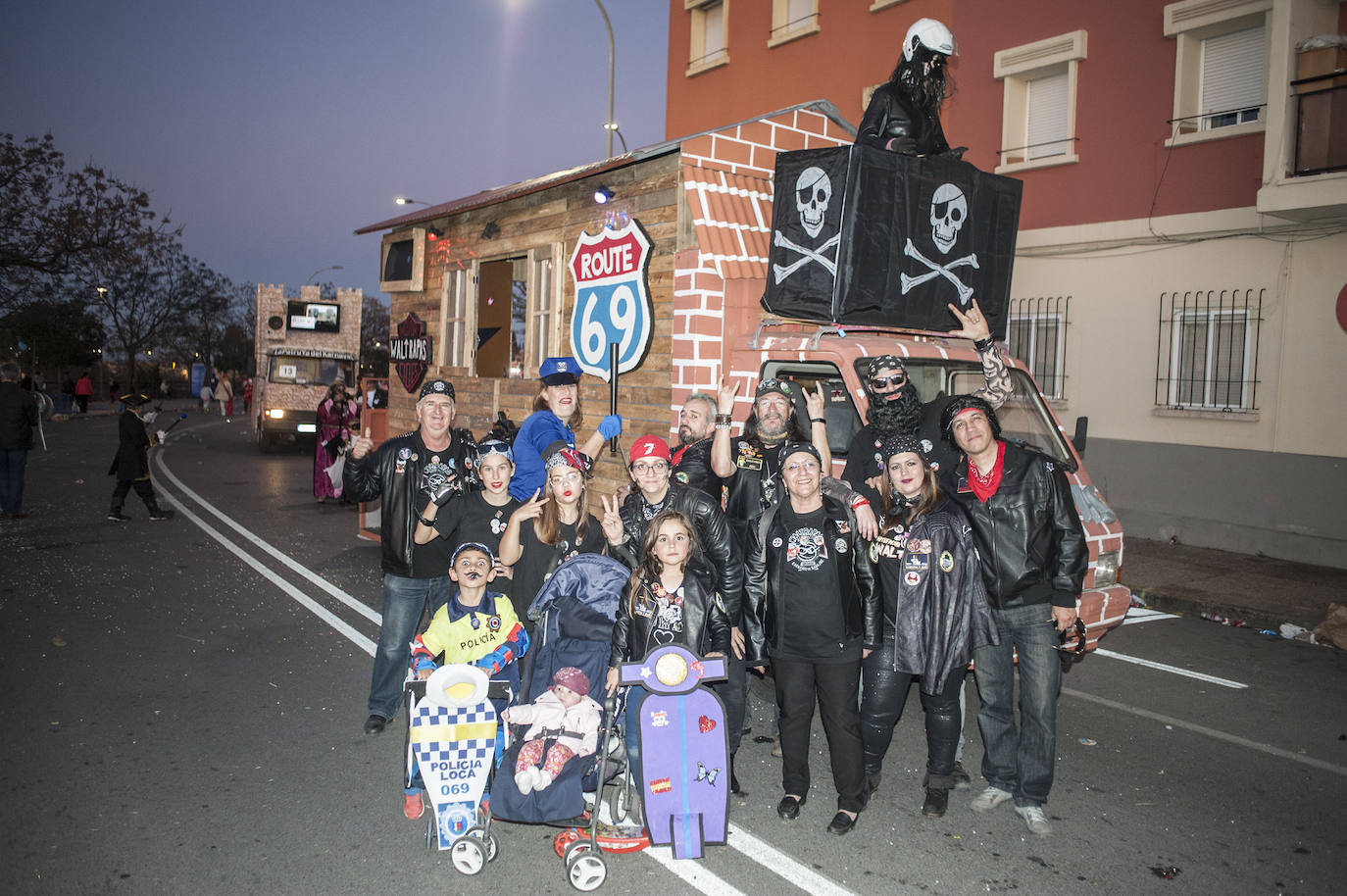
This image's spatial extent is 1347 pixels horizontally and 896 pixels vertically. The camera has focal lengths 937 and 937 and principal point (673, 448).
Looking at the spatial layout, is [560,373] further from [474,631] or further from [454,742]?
[454,742]

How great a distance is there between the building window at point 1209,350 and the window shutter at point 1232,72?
253 centimetres

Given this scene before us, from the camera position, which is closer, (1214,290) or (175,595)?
(175,595)

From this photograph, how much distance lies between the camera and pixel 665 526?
409 centimetres

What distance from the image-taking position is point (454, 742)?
12.5 ft

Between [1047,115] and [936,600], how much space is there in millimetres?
12622

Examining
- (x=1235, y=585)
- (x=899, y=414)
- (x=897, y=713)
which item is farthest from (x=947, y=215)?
(x=1235, y=585)

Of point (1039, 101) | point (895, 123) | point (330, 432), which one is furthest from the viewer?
point (1039, 101)

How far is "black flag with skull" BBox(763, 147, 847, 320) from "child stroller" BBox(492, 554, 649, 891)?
2.59 m

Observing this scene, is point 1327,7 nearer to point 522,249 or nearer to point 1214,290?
point 1214,290

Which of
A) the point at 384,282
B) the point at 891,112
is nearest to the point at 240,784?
the point at 891,112

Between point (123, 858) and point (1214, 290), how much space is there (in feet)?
41.7

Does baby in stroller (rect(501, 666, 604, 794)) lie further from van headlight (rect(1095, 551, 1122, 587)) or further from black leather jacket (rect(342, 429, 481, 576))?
van headlight (rect(1095, 551, 1122, 587))

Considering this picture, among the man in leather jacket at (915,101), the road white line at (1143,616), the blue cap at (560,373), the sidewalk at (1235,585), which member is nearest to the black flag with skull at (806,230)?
the man in leather jacket at (915,101)

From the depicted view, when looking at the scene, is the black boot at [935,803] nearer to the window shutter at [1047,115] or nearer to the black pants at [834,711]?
the black pants at [834,711]
